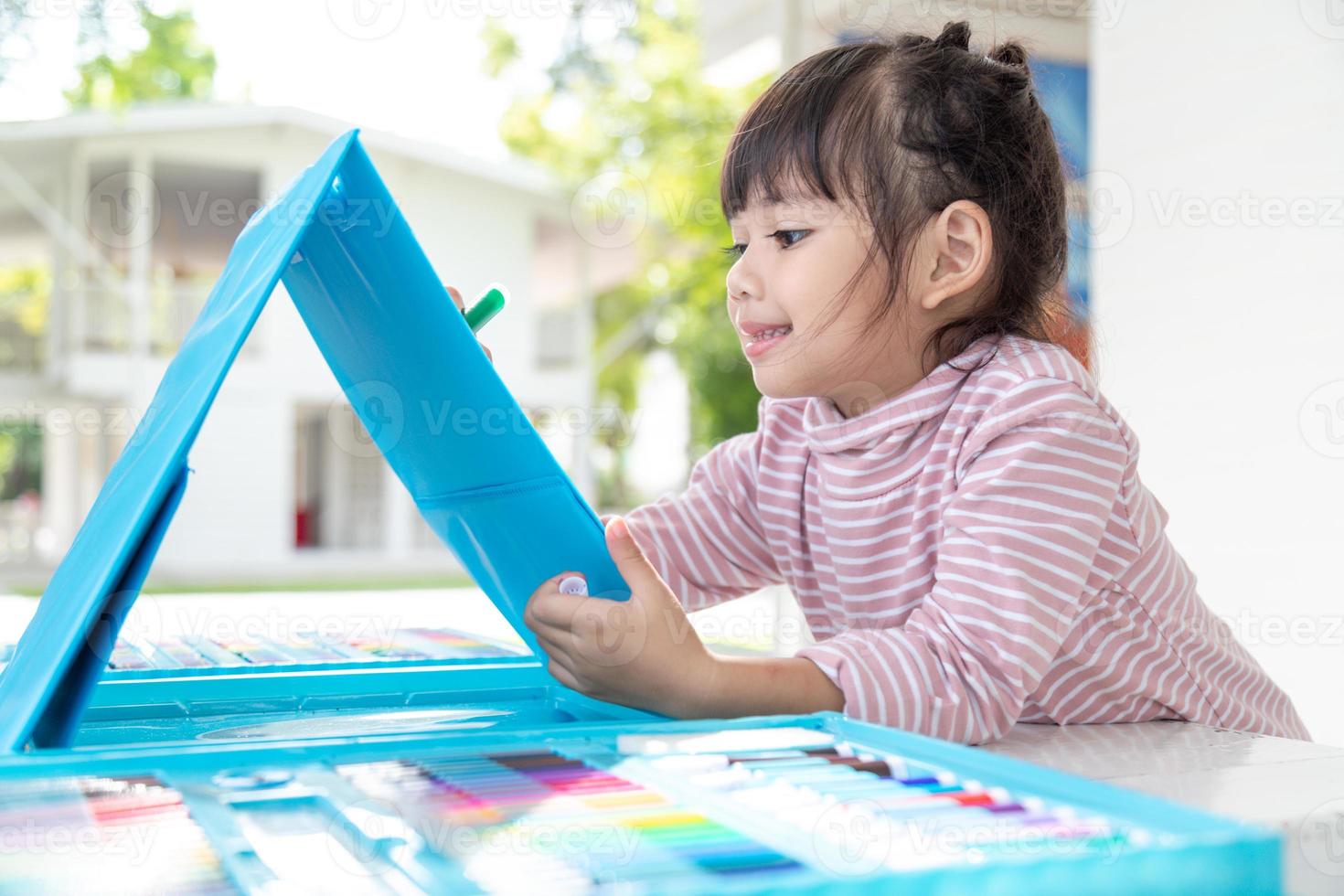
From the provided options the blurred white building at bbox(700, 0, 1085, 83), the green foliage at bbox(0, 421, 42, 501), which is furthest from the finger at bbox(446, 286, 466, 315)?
the green foliage at bbox(0, 421, 42, 501)

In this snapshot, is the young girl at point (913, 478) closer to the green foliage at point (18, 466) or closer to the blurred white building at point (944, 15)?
the blurred white building at point (944, 15)

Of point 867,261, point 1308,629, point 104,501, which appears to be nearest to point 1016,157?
point 867,261

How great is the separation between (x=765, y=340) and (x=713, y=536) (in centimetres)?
22

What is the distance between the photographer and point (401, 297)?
637 mm

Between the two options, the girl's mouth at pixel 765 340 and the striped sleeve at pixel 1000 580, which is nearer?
the striped sleeve at pixel 1000 580

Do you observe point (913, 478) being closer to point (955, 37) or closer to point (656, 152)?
point (955, 37)

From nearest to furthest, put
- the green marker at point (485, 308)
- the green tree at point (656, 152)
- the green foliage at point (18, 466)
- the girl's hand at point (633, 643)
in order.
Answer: the girl's hand at point (633, 643)
the green marker at point (485, 308)
the green tree at point (656, 152)
the green foliage at point (18, 466)

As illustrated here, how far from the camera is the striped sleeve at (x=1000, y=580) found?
680 mm

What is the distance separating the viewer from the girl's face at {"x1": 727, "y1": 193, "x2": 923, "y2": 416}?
36.3 inches

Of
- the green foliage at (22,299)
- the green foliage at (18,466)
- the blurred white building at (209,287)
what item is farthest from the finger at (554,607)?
the green foliage at (18,466)

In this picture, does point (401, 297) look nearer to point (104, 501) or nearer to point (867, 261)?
point (104, 501)

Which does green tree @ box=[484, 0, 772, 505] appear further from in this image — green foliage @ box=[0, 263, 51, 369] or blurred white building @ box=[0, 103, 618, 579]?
green foliage @ box=[0, 263, 51, 369]

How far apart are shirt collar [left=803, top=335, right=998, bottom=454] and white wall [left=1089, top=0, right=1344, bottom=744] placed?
58.2 inches

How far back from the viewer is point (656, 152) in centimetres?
1237
